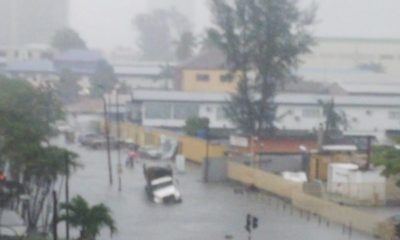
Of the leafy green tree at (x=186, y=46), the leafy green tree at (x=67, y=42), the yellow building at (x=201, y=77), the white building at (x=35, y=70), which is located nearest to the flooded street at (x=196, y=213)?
the yellow building at (x=201, y=77)

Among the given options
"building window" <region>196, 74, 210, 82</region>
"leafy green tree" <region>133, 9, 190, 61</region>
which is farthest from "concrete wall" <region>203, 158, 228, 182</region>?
"leafy green tree" <region>133, 9, 190, 61</region>

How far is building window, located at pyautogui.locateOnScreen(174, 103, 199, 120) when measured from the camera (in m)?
28.7

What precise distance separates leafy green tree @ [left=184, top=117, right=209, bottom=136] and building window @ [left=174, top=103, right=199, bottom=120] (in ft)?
9.39

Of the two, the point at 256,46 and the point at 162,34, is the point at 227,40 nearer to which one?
the point at 256,46

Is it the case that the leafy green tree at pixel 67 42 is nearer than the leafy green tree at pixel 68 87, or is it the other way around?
the leafy green tree at pixel 68 87

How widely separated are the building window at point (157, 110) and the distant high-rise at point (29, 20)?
53.3m

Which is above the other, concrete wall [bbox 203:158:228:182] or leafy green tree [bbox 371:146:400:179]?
leafy green tree [bbox 371:146:400:179]

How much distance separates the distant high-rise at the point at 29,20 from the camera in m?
83.9

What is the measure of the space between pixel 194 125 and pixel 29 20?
64.6m

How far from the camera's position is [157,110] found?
28547mm

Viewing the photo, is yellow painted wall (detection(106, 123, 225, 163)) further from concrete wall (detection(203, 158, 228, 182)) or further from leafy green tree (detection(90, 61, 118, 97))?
leafy green tree (detection(90, 61, 118, 97))

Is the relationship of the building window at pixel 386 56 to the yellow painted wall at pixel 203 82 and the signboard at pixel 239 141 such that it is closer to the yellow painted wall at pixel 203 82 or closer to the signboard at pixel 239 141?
the yellow painted wall at pixel 203 82

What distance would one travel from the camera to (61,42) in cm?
5425

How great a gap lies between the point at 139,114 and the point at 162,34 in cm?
4454
